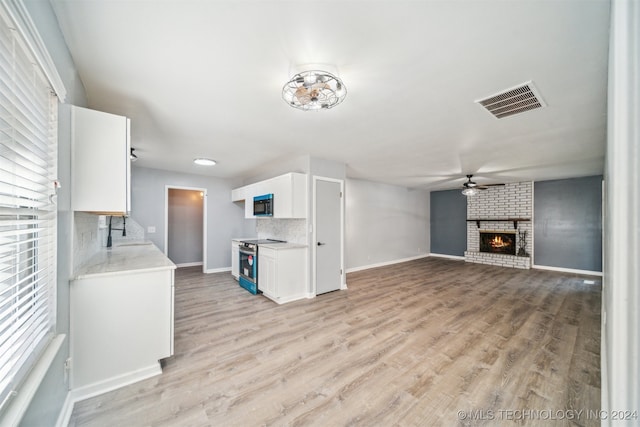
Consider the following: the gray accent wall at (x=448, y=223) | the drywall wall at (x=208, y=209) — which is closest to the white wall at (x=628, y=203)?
the drywall wall at (x=208, y=209)

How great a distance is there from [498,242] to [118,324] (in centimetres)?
875

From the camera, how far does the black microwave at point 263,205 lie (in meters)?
4.43

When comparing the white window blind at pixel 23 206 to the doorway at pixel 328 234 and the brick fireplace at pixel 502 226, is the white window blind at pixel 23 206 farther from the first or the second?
the brick fireplace at pixel 502 226

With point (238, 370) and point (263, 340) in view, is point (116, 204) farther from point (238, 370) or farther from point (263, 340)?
point (263, 340)

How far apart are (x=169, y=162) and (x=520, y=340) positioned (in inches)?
241

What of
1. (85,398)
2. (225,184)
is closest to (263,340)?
(85,398)

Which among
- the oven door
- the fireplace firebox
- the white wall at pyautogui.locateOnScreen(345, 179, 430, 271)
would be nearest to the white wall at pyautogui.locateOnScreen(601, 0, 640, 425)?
the oven door

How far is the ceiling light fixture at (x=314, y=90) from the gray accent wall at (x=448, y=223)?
773 centimetres

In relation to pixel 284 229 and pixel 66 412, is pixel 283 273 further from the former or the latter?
pixel 66 412

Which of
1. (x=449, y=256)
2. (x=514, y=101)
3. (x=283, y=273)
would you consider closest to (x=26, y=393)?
(x=283, y=273)

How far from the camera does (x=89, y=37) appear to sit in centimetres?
153

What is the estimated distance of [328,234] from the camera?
454 cm

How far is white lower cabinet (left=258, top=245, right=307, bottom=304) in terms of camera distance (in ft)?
12.9

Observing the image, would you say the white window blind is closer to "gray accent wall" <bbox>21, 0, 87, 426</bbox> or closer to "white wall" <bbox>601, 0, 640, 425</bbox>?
"gray accent wall" <bbox>21, 0, 87, 426</bbox>
